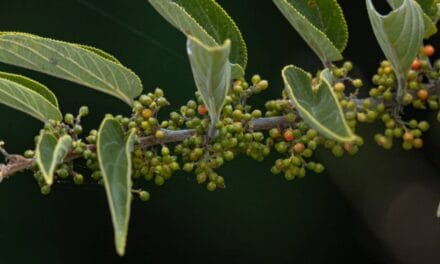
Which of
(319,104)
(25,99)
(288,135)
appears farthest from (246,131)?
(25,99)

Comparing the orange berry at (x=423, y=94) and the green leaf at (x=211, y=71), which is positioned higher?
the green leaf at (x=211, y=71)

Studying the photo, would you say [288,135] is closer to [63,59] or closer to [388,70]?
[388,70]

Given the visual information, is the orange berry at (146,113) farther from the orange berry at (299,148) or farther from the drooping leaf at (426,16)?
the drooping leaf at (426,16)

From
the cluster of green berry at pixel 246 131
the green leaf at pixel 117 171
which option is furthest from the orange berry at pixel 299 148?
the green leaf at pixel 117 171

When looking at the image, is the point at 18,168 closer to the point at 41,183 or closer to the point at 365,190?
the point at 41,183

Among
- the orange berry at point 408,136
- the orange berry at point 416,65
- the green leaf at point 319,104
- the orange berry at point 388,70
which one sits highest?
the green leaf at point 319,104

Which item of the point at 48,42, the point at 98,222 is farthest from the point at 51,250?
the point at 48,42

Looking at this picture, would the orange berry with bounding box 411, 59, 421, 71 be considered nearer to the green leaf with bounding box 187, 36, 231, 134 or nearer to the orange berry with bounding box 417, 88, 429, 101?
the orange berry with bounding box 417, 88, 429, 101
